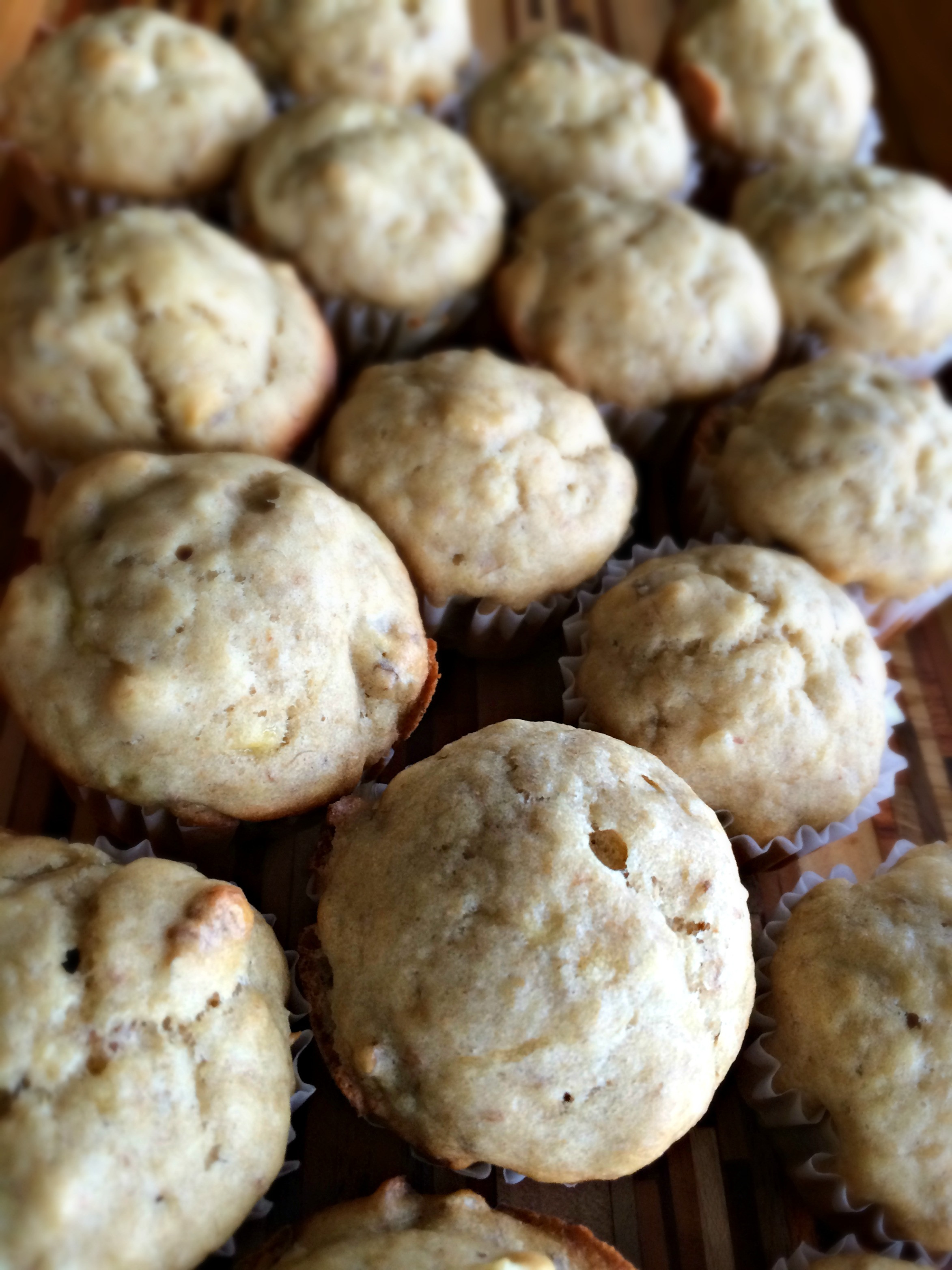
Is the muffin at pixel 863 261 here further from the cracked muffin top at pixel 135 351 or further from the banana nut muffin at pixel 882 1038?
the banana nut muffin at pixel 882 1038

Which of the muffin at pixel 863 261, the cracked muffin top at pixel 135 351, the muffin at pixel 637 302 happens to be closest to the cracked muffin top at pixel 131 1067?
the cracked muffin top at pixel 135 351

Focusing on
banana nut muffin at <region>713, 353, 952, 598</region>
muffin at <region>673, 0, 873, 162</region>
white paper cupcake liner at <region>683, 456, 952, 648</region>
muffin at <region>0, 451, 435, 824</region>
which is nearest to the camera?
muffin at <region>0, 451, 435, 824</region>

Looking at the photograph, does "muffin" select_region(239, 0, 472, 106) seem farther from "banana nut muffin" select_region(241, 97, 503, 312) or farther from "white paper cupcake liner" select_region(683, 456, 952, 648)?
"white paper cupcake liner" select_region(683, 456, 952, 648)

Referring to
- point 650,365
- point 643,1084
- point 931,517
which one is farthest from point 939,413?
point 643,1084

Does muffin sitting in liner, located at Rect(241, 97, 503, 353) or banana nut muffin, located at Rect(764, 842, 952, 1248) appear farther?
muffin sitting in liner, located at Rect(241, 97, 503, 353)

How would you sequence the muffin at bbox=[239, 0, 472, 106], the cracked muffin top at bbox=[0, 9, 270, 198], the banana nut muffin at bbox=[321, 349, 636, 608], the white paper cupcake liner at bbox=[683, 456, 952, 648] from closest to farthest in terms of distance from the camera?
the banana nut muffin at bbox=[321, 349, 636, 608], the white paper cupcake liner at bbox=[683, 456, 952, 648], the cracked muffin top at bbox=[0, 9, 270, 198], the muffin at bbox=[239, 0, 472, 106]

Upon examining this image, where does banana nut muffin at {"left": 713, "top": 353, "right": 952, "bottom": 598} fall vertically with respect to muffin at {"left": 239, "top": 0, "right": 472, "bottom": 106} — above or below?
below

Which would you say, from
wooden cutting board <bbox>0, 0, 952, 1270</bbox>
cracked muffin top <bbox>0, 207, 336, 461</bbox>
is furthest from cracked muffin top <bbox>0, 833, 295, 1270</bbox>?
cracked muffin top <bbox>0, 207, 336, 461</bbox>
